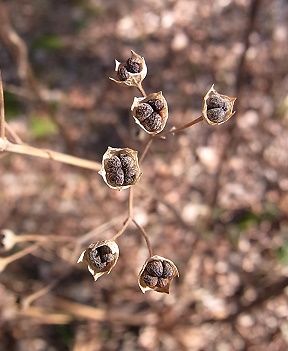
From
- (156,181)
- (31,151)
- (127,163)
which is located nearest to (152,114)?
(127,163)

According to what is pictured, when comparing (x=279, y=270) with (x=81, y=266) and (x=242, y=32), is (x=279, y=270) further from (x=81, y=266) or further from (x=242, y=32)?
(x=242, y=32)

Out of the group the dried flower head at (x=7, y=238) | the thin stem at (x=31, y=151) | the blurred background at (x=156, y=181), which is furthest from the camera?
the blurred background at (x=156, y=181)

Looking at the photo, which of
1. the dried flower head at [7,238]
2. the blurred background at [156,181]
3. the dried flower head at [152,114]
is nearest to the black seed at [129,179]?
the dried flower head at [152,114]

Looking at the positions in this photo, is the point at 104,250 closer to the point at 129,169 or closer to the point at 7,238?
→ the point at 129,169

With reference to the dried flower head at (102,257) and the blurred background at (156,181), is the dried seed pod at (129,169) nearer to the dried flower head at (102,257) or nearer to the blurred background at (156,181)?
the dried flower head at (102,257)

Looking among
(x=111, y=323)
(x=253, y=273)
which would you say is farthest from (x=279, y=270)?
(x=111, y=323)

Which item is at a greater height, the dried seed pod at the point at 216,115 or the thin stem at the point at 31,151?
the dried seed pod at the point at 216,115
